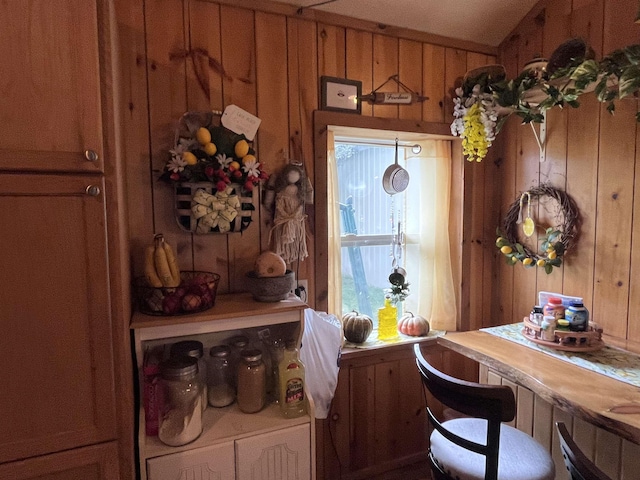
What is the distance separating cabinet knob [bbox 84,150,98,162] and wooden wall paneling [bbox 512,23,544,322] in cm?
194

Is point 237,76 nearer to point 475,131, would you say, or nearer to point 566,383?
point 475,131

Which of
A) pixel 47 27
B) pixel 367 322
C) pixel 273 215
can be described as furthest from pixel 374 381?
pixel 47 27

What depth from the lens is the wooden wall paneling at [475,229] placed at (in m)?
2.17

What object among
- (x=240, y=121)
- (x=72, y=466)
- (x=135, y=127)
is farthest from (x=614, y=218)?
(x=72, y=466)

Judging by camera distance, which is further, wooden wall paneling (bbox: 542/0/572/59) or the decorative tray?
wooden wall paneling (bbox: 542/0/572/59)

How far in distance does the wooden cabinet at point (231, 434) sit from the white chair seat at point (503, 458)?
448 millimetres

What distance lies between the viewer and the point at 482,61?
85.2 inches

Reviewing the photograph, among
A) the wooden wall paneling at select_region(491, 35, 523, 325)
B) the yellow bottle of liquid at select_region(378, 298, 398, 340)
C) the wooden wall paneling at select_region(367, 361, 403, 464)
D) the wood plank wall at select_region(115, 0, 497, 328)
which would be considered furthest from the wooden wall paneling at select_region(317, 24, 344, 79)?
the wooden wall paneling at select_region(367, 361, 403, 464)

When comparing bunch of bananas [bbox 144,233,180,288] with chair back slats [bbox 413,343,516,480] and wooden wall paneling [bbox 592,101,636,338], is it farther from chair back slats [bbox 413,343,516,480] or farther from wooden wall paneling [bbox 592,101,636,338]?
wooden wall paneling [bbox 592,101,636,338]

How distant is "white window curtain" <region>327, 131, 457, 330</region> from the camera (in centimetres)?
221

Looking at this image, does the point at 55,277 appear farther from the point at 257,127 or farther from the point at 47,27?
the point at 257,127

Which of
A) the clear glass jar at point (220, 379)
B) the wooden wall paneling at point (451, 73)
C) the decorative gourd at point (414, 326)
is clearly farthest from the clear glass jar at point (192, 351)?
the wooden wall paneling at point (451, 73)

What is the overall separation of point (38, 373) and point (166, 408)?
411 mm

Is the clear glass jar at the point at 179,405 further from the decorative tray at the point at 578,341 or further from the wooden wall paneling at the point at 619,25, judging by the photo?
the wooden wall paneling at the point at 619,25
